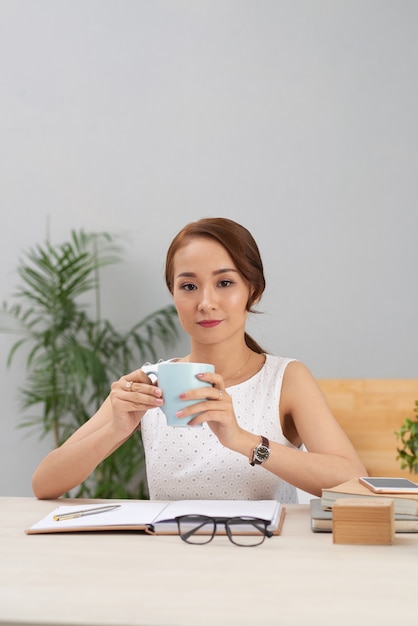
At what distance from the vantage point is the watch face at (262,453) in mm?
1318

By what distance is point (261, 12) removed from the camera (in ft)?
10.8

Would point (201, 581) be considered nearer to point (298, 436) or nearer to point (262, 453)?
point (262, 453)

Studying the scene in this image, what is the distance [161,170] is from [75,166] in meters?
0.41

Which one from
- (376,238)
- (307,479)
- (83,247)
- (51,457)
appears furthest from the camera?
(83,247)

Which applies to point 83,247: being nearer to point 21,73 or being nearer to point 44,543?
point 21,73

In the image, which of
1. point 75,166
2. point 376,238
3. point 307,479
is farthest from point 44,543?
point 75,166

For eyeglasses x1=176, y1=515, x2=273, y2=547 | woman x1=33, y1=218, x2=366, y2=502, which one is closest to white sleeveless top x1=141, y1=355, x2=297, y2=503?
woman x1=33, y1=218, x2=366, y2=502

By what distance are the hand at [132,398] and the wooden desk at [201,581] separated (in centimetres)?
22

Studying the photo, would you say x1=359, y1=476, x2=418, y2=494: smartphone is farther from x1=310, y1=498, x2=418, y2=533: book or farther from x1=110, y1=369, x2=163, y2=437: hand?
x1=110, y1=369, x2=163, y2=437: hand

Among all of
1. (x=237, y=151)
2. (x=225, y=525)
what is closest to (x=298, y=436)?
(x=225, y=525)

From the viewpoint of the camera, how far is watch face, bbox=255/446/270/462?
132 centimetres

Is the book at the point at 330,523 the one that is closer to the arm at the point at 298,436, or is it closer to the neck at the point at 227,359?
the arm at the point at 298,436

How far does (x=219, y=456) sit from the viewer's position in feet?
5.17

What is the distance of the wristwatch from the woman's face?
34 centimetres
